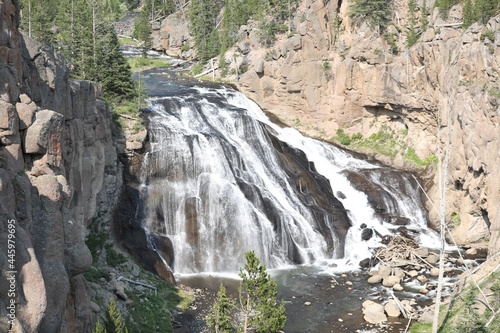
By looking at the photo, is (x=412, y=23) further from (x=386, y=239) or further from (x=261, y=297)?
(x=261, y=297)

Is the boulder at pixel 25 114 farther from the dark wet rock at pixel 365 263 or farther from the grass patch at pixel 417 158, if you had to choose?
the grass patch at pixel 417 158

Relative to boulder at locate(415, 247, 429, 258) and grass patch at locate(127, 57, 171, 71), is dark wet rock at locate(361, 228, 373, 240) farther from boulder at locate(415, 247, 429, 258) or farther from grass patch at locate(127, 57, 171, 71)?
Answer: grass patch at locate(127, 57, 171, 71)

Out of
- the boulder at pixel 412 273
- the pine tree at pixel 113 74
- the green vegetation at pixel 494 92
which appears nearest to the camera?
the boulder at pixel 412 273

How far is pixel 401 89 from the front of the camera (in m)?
49.5

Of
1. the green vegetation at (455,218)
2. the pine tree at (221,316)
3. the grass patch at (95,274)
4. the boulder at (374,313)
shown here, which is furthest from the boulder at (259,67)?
the pine tree at (221,316)

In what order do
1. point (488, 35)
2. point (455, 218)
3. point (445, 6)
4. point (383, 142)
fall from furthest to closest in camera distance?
point (383, 142), point (445, 6), point (455, 218), point (488, 35)

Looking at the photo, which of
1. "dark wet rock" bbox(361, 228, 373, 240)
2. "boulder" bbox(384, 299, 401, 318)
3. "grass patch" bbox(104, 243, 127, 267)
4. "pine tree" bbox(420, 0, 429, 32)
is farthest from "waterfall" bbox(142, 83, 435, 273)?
"pine tree" bbox(420, 0, 429, 32)

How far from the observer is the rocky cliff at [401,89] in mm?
41000

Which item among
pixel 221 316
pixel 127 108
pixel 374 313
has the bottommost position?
pixel 374 313

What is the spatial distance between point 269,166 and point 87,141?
1682cm

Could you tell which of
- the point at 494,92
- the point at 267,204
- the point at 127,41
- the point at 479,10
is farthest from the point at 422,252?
the point at 127,41

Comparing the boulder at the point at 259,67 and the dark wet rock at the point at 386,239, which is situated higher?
the boulder at the point at 259,67

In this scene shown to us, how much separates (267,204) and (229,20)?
130ft

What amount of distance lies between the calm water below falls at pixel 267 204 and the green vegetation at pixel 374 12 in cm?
1391
